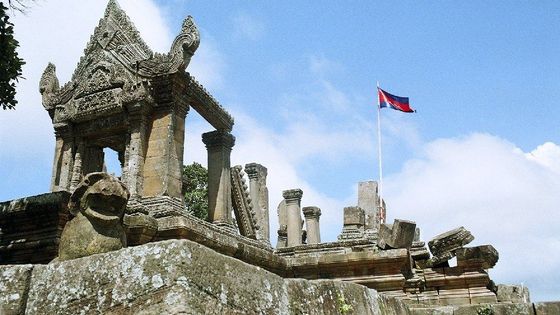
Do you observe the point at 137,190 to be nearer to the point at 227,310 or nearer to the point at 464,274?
the point at 464,274

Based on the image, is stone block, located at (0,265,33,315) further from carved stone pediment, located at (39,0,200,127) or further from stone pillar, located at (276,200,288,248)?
stone pillar, located at (276,200,288,248)

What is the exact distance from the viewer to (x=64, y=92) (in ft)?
42.5

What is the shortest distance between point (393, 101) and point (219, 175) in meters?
12.5

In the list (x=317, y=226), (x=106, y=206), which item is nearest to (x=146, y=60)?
(x=106, y=206)

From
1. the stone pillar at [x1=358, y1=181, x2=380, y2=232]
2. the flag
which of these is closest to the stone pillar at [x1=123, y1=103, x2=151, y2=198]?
the stone pillar at [x1=358, y1=181, x2=380, y2=232]

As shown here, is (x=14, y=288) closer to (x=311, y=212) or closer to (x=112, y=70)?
(x=112, y=70)

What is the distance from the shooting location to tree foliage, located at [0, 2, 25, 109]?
29.0 ft

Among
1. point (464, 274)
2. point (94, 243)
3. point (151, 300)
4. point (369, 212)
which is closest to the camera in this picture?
point (151, 300)

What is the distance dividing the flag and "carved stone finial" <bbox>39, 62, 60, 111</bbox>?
14.3 metres

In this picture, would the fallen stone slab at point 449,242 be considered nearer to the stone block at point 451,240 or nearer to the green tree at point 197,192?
the stone block at point 451,240

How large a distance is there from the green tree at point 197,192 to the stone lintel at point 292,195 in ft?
32.4

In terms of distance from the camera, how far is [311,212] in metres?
23.5

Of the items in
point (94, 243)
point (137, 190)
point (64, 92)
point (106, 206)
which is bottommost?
point (94, 243)

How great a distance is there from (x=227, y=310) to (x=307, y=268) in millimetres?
6926
